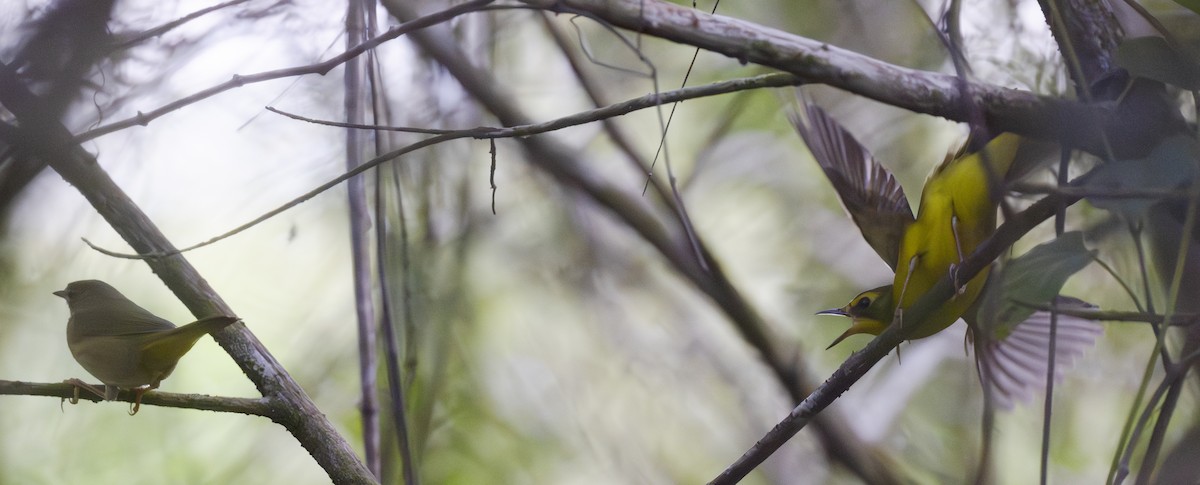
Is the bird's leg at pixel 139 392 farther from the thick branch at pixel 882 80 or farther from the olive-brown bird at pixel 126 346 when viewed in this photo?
the thick branch at pixel 882 80

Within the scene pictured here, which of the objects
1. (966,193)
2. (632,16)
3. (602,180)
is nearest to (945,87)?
(966,193)

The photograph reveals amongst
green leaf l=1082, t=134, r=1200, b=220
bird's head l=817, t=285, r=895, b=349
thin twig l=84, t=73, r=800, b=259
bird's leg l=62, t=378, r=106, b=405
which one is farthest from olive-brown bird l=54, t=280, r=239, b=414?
green leaf l=1082, t=134, r=1200, b=220

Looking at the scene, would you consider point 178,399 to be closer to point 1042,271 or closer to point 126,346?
point 126,346

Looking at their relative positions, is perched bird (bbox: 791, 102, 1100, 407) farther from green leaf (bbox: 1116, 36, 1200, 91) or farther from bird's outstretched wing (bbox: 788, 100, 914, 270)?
green leaf (bbox: 1116, 36, 1200, 91)

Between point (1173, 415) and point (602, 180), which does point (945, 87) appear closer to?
point (1173, 415)

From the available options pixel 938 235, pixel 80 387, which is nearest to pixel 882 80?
pixel 938 235

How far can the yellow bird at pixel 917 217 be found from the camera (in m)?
0.71

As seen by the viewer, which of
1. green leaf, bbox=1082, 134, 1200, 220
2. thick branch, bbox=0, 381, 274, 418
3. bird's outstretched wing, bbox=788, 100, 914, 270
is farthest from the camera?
bird's outstretched wing, bbox=788, 100, 914, 270

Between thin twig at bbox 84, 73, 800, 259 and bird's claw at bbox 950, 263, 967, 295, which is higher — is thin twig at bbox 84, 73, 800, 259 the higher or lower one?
the higher one

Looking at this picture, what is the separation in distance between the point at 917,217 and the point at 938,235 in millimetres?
46

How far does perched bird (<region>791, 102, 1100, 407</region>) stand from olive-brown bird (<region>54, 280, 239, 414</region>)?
0.61 m

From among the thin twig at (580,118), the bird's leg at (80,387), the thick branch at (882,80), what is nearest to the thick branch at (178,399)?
the bird's leg at (80,387)

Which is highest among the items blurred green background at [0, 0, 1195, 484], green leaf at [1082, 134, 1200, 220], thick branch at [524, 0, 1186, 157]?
thick branch at [524, 0, 1186, 157]

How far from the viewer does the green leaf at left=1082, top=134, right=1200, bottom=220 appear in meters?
0.59
